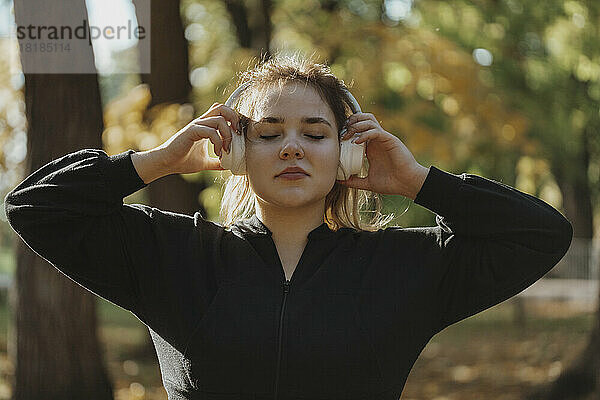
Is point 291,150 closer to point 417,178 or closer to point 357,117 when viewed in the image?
point 357,117

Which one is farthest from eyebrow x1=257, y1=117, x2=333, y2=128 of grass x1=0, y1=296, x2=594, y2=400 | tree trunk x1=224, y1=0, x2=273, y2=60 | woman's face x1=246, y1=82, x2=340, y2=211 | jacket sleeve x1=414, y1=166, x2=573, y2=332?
tree trunk x1=224, y1=0, x2=273, y2=60

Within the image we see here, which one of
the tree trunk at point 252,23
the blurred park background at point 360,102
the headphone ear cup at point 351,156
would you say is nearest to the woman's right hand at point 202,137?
the headphone ear cup at point 351,156

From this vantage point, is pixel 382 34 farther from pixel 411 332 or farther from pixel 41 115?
pixel 411 332

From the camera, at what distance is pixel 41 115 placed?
17.9 ft

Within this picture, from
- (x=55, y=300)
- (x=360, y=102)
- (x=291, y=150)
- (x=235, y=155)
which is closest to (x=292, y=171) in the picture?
(x=291, y=150)

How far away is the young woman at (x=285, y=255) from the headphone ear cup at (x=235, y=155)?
2 cm

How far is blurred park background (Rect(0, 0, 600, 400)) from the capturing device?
18.7 feet

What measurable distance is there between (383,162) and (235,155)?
47 cm

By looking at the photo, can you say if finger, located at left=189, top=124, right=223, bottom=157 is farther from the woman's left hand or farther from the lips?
the woman's left hand

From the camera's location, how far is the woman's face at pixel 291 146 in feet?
6.95

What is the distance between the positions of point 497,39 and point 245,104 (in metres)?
6.72

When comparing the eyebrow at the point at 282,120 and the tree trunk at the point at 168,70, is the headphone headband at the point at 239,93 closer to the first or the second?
the eyebrow at the point at 282,120

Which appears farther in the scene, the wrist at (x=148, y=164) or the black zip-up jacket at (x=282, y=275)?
the wrist at (x=148, y=164)

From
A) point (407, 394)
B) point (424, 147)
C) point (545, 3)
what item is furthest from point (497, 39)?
point (407, 394)
